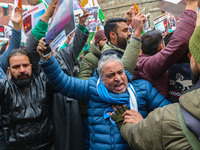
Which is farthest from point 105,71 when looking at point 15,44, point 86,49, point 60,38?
point 86,49

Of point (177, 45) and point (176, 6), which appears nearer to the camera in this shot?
point (177, 45)

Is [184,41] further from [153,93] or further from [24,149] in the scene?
[24,149]

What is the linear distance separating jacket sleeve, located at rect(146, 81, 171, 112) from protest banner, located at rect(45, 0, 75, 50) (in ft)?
2.93

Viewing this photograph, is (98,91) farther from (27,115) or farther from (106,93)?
(27,115)

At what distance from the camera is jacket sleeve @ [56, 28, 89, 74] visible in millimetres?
2402

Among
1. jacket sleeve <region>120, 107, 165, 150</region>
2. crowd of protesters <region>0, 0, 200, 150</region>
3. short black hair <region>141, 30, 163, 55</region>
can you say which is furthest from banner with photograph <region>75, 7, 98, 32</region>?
jacket sleeve <region>120, 107, 165, 150</region>

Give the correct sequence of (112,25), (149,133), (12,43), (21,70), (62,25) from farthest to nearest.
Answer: (112,25) < (12,43) < (21,70) < (62,25) < (149,133)

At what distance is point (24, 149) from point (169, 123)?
1433mm

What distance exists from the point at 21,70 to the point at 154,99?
1367 mm

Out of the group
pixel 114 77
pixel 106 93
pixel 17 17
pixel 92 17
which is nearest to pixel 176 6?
pixel 114 77

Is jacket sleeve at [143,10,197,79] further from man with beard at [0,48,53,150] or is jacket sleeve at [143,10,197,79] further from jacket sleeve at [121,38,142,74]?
man with beard at [0,48,53,150]

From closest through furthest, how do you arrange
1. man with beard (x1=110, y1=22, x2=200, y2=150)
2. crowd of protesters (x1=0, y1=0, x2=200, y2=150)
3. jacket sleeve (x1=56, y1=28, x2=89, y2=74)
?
man with beard (x1=110, y1=22, x2=200, y2=150), crowd of protesters (x1=0, y1=0, x2=200, y2=150), jacket sleeve (x1=56, y1=28, x2=89, y2=74)

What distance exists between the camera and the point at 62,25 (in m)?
1.49

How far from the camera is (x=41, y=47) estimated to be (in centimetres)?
160
